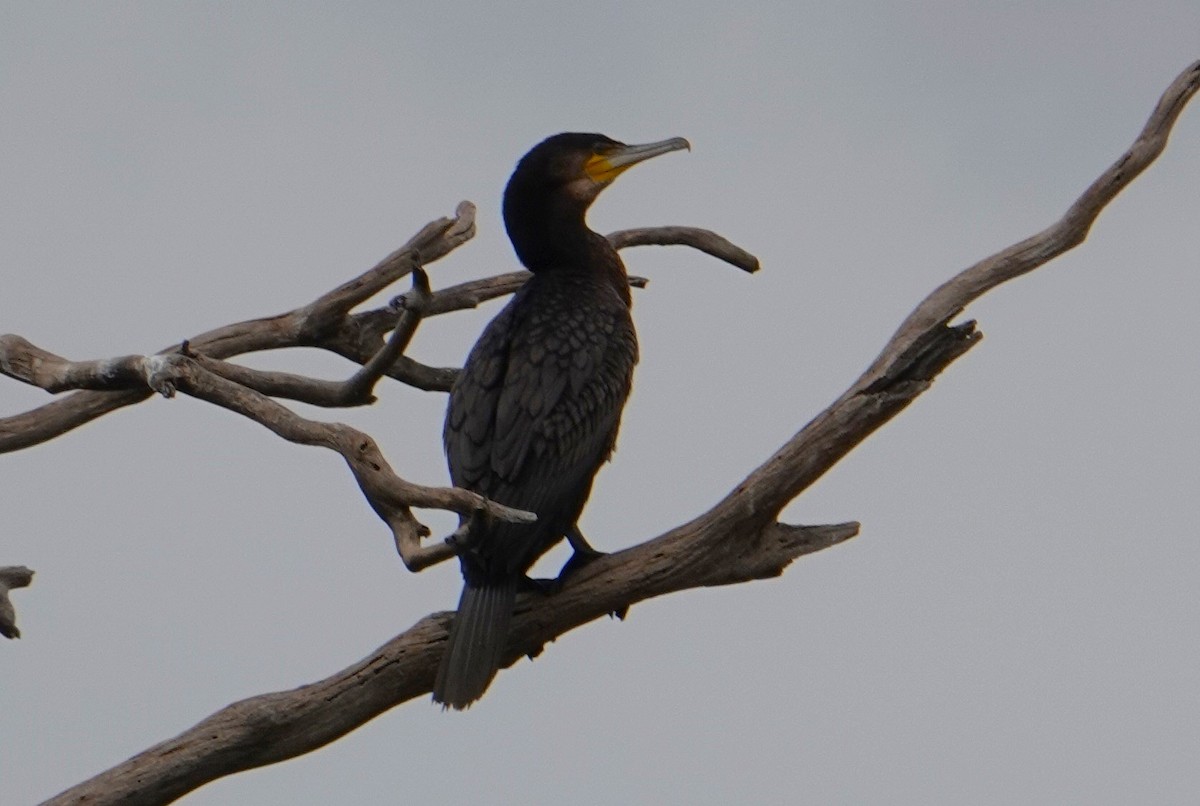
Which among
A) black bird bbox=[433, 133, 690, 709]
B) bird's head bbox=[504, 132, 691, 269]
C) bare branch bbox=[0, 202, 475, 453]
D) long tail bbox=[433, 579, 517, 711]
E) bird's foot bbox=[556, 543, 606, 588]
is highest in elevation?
bare branch bbox=[0, 202, 475, 453]

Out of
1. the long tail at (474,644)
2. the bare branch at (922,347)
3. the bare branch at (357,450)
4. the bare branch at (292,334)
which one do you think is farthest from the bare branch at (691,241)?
the bare branch at (357,450)

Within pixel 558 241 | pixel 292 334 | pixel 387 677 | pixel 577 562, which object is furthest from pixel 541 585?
pixel 292 334

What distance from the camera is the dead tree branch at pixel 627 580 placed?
3902mm

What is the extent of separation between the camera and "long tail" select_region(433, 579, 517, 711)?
3.87 metres

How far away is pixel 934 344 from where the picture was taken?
3.77 meters

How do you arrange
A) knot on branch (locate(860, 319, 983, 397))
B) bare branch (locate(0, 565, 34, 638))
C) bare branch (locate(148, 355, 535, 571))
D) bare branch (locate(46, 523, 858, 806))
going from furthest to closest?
bare branch (locate(0, 565, 34, 638))
bare branch (locate(46, 523, 858, 806))
knot on branch (locate(860, 319, 983, 397))
bare branch (locate(148, 355, 535, 571))

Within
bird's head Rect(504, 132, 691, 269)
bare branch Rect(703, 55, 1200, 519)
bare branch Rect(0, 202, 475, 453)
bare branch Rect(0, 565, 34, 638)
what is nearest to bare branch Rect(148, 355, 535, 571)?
bare branch Rect(703, 55, 1200, 519)

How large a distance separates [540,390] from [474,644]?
63 cm

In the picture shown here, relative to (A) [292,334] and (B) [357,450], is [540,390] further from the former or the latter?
(A) [292,334]

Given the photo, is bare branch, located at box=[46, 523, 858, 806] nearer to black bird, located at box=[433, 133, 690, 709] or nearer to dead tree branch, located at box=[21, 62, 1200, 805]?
dead tree branch, located at box=[21, 62, 1200, 805]

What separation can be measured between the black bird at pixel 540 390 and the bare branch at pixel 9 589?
142cm

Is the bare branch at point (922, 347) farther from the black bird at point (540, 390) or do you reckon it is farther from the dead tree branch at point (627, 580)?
the black bird at point (540, 390)

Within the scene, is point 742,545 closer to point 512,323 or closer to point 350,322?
point 512,323

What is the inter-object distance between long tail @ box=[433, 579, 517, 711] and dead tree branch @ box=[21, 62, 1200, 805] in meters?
0.13
